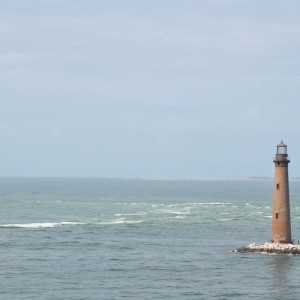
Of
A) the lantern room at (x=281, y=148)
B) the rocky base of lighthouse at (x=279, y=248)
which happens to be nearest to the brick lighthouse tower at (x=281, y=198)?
the lantern room at (x=281, y=148)

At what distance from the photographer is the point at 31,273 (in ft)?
192

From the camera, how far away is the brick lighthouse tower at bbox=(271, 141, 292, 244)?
65.9m

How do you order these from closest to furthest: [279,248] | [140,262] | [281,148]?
[140,262] < [279,248] < [281,148]

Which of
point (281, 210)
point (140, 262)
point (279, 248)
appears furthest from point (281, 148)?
point (140, 262)

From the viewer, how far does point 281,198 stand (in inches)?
2603

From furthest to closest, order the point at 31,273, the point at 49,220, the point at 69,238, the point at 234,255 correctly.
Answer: the point at 49,220 → the point at 69,238 → the point at 234,255 → the point at 31,273

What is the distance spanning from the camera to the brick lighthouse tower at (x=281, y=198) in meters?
65.9

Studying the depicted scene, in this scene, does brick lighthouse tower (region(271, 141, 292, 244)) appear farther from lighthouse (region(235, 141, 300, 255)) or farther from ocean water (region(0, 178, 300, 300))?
ocean water (region(0, 178, 300, 300))

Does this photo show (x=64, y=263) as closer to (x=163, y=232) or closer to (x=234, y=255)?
(x=234, y=255)

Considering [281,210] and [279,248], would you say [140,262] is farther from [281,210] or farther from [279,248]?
[281,210]

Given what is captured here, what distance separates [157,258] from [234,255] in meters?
6.26

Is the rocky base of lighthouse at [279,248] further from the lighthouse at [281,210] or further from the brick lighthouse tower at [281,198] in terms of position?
the brick lighthouse tower at [281,198]

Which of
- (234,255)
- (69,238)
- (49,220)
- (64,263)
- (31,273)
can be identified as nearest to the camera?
(31,273)

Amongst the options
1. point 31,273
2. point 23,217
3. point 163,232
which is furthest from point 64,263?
point 23,217
